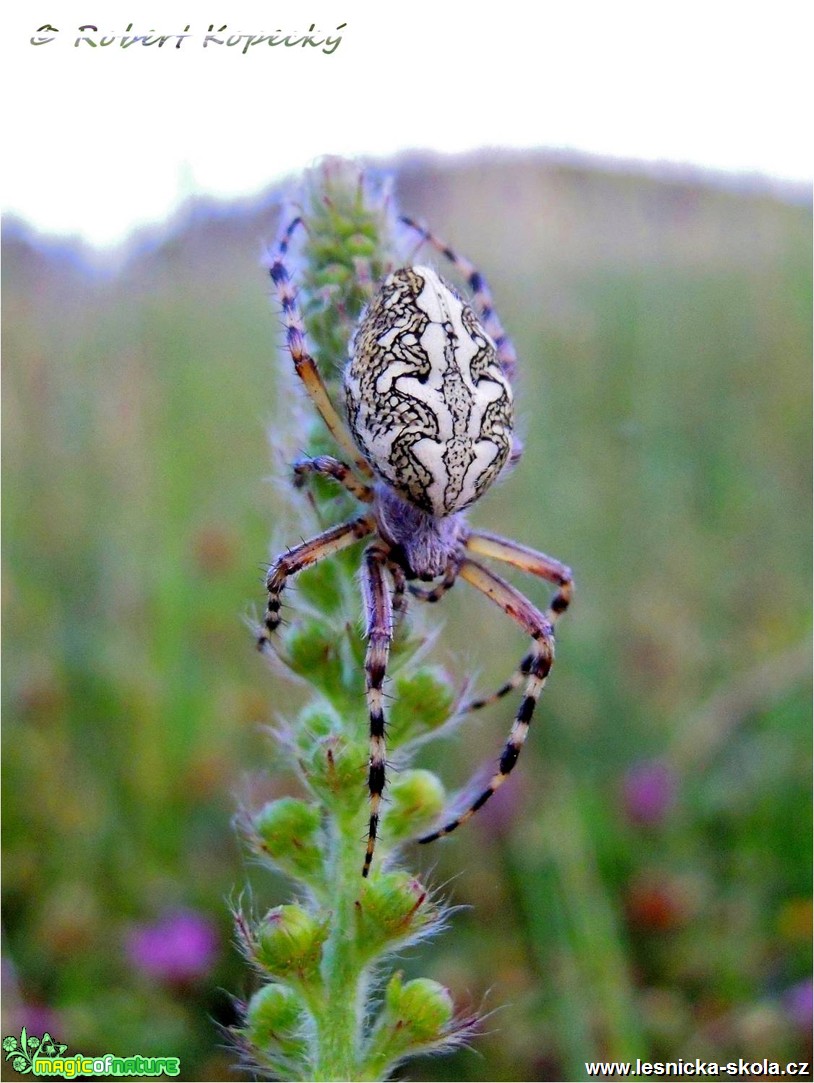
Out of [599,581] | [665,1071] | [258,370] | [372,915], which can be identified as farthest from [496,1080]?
[258,370]

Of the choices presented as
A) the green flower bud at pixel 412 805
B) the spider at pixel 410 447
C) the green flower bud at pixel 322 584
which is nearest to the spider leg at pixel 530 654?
the spider at pixel 410 447

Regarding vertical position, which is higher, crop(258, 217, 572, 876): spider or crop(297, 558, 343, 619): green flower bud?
crop(258, 217, 572, 876): spider

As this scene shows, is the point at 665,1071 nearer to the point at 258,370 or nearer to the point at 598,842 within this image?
the point at 598,842

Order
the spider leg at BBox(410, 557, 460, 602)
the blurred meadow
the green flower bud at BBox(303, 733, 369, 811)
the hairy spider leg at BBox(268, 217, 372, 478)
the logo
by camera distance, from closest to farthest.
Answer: the green flower bud at BBox(303, 733, 369, 811) < the hairy spider leg at BBox(268, 217, 372, 478) < the logo < the spider leg at BBox(410, 557, 460, 602) < the blurred meadow

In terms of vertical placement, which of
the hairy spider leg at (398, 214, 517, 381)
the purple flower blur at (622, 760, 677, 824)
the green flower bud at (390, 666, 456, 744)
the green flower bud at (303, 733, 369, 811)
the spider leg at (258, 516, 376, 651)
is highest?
the hairy spider leg at (398, 214, 517, 381)

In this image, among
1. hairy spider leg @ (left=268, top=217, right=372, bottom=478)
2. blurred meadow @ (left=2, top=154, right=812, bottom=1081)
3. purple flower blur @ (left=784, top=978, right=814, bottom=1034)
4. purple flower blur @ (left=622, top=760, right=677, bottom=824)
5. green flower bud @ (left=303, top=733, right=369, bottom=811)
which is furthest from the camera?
purple flower blur @ (left=622, top=760, right=677, bottom=824)

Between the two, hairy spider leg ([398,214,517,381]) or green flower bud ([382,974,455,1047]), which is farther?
hairy spider leg ([398,214,517,381])

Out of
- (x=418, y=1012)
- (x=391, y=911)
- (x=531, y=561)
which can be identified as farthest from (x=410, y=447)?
(x=418, y=1012)

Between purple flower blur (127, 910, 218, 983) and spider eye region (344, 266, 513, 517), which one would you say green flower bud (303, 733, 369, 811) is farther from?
purple flower blur (127, 910, 218, 983)

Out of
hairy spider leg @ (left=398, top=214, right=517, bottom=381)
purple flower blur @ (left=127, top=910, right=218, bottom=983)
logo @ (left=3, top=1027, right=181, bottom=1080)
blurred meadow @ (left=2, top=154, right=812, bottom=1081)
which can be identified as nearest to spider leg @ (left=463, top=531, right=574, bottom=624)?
blurred meadow @ (left=2, top=154, right=812, bottom=1081)
